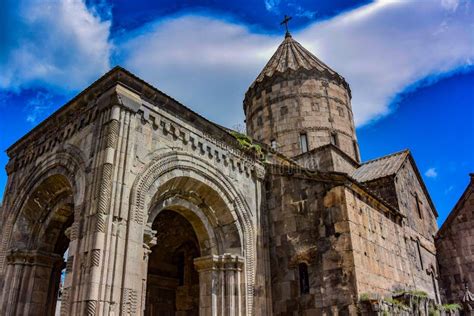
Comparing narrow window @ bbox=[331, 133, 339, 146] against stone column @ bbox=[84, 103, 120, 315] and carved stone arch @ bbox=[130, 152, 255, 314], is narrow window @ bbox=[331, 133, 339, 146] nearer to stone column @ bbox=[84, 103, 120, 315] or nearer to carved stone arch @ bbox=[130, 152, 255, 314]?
carved stone arch @ bbox=[130, 152, 255, 314]

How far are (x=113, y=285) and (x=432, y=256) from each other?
13.4 m

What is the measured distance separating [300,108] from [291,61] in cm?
296

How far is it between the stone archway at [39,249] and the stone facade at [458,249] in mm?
13950

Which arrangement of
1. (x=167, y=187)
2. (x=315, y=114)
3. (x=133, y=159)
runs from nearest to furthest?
1. (x=133, y=159)
2. (x=167, y=187)
3. (x=315, y=114)

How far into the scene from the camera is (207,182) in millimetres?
10258

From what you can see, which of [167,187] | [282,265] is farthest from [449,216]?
[167,187]

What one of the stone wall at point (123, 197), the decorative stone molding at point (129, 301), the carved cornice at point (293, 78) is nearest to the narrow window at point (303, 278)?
the stone wall at point (123, 197)

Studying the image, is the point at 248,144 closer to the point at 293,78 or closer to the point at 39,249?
the point at 39,249

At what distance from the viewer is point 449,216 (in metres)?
16.9

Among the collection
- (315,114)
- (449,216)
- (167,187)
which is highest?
(315,114)

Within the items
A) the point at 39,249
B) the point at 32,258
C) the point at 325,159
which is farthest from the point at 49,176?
the point at 325,159

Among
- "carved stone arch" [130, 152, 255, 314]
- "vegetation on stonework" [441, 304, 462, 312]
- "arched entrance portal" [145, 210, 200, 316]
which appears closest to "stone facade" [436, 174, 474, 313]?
"vegetation on stonework" [441, 304, 462, 312]

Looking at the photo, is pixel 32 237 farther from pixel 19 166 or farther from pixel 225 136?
pixel 225 136

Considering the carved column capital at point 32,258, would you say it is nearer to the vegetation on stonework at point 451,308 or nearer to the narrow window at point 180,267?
the narrow window at point 180,267
